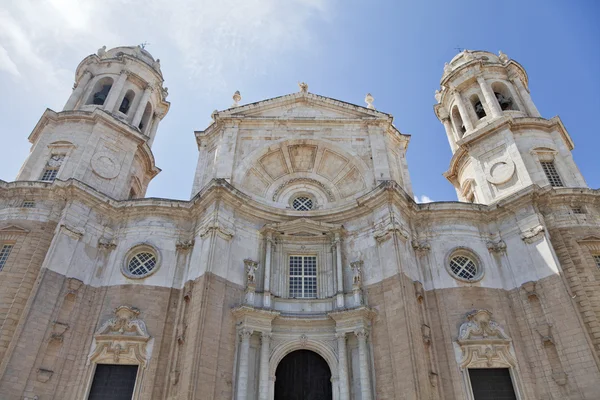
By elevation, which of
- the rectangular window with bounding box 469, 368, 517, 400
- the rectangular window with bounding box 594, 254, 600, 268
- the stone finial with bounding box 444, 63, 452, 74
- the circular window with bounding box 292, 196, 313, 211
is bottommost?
the rectangular window with bounding box 469, 368, 517, 400

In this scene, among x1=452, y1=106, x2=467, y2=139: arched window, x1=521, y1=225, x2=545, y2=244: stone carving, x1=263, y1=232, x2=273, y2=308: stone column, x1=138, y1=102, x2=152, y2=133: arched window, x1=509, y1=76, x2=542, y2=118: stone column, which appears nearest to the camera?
x1=263, y1=232, x2=273, y2=308: stone column

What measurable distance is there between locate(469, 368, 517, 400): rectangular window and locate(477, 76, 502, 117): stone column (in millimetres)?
16323

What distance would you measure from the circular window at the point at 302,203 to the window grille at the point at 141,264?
8428 millimetres

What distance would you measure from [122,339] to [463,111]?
82.1 ft

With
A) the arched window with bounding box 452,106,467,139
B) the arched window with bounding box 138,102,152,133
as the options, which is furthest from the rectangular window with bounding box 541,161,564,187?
the arched window with bounding box 138,102,152,133

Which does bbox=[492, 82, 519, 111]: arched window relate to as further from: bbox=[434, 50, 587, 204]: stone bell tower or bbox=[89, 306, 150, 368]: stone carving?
bbox=[89, 306, 150, 368]: stone carving

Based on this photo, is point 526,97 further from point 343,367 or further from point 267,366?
point 267,366

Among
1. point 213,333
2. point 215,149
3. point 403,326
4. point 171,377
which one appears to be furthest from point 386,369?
point 215,149

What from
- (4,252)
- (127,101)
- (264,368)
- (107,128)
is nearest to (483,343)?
(264,368)

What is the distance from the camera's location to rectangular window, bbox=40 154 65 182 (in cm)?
2416

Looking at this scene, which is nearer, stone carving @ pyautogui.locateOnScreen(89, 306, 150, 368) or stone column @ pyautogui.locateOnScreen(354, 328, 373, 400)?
stone column @ pyautogui.locateOnScreen(354, 328, 373, 400)

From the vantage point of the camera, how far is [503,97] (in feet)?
101

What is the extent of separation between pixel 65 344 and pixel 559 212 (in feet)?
78.5

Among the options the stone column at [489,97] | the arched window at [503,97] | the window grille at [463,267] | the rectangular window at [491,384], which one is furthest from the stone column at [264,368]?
the arched window at [503,97]
